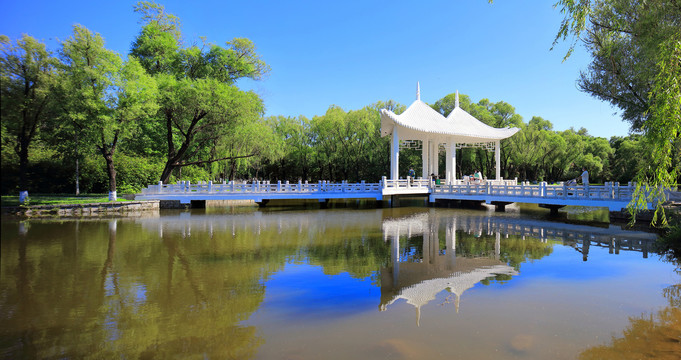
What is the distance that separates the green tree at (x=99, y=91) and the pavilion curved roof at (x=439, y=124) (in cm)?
1243

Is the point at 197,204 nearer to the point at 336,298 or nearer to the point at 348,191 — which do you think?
the point at 348,191

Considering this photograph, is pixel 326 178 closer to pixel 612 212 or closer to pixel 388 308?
pixel 612 212

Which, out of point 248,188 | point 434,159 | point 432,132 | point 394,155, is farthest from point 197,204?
point 434,159

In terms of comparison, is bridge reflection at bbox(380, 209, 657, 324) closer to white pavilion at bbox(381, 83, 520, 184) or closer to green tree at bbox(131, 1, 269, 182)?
white pavilion at bbox(381, 83, 520, 184)

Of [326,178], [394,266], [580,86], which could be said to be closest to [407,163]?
[326,178]

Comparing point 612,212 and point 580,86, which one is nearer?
point 612,212

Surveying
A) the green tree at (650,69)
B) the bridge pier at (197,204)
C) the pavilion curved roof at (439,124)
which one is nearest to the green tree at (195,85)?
the bridge pier at (197,204)

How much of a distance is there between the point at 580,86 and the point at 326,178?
26639 mm

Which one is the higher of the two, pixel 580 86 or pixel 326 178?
pixel 580 86

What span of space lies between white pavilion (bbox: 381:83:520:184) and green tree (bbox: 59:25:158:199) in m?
12.5

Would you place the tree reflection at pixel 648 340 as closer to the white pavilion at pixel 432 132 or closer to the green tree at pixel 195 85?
the white pavilion at pixel 432 132

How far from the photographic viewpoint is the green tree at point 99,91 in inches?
622

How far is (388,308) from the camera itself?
4.90 m

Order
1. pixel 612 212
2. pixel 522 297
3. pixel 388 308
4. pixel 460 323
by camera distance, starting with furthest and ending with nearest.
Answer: pixel 612 212 < pixel 522 297 < pixel 388 308 < pixel 460 323
